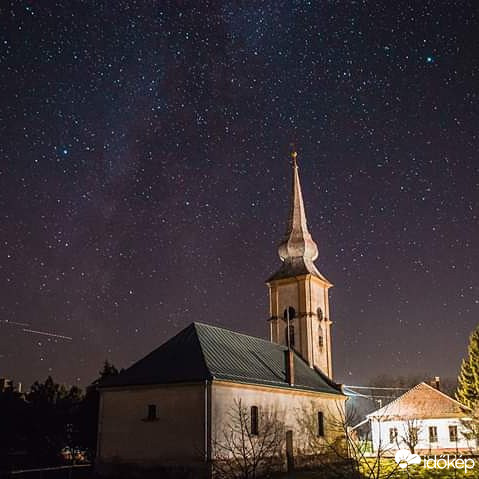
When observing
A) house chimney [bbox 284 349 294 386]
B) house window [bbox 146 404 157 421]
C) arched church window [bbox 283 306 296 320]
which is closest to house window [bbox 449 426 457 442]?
arched church window [bbox 283 306 296 320]

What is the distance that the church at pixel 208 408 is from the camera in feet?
87.4

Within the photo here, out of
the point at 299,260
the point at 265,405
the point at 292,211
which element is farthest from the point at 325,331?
the point at 265,405

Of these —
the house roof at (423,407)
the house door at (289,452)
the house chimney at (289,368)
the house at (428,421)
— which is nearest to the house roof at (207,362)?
the house chimney at (289,368)

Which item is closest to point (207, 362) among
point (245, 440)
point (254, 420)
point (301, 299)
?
point (245, 440)

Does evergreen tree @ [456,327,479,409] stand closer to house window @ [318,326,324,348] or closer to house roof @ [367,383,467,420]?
house roof @ [367,383,467,420]

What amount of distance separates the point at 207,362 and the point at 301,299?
17698 mm

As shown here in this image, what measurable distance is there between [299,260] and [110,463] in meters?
23.8

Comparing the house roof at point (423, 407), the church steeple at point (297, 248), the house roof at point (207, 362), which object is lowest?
the house roof at point (423, 407)

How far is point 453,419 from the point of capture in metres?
48.0

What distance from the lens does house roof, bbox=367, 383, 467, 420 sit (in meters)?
48.4

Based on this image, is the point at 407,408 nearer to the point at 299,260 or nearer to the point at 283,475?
the point at 299,260

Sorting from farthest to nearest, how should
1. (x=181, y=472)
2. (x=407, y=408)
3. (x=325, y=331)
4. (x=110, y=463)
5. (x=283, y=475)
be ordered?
(x=407, y=408)
(x=325, y=331)
(x=283, y=475)
(x=110, y=463)
(x=181, y=472)

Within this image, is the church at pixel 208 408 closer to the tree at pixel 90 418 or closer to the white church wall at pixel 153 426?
the white church wall at pixel 153 426

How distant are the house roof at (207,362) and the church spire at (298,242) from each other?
10.9 meters
